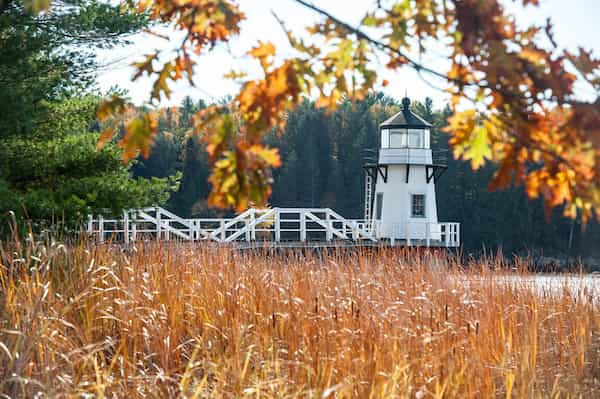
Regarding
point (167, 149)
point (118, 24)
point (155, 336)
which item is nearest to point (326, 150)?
point (167, 149)

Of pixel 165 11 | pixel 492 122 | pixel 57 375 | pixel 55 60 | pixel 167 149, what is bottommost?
pixel 57 375

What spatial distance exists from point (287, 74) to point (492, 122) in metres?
0.61

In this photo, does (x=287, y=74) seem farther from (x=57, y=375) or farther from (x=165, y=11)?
(x=57, y=375)

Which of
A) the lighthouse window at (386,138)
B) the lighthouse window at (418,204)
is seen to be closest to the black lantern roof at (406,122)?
the lighthouse window at (386,138)

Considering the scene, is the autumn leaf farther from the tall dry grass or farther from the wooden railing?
the wooden railing

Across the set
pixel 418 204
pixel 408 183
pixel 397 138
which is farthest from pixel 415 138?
pixel 418 204

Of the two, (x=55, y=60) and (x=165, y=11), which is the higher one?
(x=55, y=60)

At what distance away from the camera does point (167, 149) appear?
50594 millimetres

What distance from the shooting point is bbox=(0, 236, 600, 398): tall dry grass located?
152 inches

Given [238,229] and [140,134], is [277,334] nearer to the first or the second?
[140,134]

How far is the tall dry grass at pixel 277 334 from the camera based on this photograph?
3852 mm

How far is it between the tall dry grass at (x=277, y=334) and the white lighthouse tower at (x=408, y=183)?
52.6 feet

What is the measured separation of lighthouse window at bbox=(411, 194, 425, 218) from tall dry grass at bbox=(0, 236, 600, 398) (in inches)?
646

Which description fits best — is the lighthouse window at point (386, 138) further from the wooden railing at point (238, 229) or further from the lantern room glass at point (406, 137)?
the wooden railing at point (238, 229)
